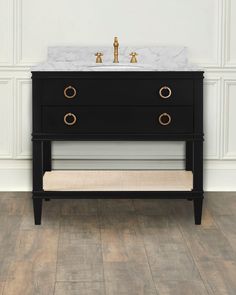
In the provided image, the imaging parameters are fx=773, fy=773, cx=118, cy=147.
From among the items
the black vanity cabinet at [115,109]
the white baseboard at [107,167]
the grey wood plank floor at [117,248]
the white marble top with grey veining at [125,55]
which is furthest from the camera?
the white baseboard at [107,167]

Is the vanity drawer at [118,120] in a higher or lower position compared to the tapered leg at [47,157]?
higher

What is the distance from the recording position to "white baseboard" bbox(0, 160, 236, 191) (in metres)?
4.11

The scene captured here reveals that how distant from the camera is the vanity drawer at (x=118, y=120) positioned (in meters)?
3.40

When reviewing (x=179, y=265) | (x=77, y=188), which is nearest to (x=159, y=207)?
(x=77, y=188)

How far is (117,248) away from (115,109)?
0.69m

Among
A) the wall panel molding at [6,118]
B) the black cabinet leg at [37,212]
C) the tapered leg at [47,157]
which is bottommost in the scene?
the black cabinet leg at [37,212]

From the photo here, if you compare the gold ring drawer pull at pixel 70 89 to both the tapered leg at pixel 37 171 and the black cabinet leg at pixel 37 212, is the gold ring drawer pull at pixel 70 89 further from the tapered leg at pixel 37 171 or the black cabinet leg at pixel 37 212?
the black cabinet leg at pixel 37 212

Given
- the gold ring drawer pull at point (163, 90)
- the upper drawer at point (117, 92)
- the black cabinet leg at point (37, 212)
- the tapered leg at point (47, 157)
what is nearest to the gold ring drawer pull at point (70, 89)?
the upper drawer at point (117, 92)

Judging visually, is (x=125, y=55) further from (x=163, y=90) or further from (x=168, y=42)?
(x=163, y=90)

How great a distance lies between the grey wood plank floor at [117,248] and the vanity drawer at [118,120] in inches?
16.4

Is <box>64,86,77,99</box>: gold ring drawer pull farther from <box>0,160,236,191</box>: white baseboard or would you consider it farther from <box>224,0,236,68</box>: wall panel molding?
<box>224,0,236,68</box>: wall panel molding

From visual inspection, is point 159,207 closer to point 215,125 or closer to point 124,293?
point 215,125

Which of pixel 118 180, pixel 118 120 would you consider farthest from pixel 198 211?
pixel 118 120

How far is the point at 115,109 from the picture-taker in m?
3.41
